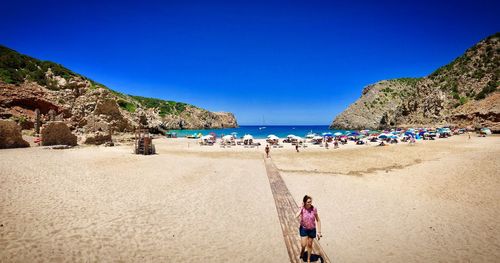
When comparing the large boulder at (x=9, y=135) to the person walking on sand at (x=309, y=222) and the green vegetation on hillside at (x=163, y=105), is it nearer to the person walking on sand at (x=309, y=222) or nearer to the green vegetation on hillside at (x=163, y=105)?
the person walking on sand at (x=309, y=222)

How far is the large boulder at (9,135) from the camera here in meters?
18.7

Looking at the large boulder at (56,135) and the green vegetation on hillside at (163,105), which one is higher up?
the green vegetation on hillside at (163,105)

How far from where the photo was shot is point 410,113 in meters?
72.1

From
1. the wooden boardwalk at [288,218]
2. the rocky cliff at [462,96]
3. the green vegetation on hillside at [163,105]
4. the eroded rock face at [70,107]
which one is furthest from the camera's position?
the green vegetation on hillside at [163,105]

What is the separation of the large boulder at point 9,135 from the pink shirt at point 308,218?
942 inches

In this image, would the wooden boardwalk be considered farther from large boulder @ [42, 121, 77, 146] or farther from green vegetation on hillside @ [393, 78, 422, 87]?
green vegetation on hillside @ [393, 78, 422, 87]

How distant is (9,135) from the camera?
19.1 metres

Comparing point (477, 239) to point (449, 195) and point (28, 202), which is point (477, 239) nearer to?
point (449, 195)

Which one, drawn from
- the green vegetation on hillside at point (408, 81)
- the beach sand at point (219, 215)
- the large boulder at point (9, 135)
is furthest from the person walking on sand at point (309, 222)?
the green vegetation on hillside at point (408, 81)

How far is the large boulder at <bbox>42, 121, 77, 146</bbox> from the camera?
22.3 metres

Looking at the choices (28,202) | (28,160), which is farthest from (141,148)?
(28,202)

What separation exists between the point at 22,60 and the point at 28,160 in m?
48.2

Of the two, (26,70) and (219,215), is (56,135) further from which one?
(26,70)

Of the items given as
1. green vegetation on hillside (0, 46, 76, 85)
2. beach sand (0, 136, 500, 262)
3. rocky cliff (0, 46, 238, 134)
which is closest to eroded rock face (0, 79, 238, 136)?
rocky cliff (0, 46, 238, 134)
